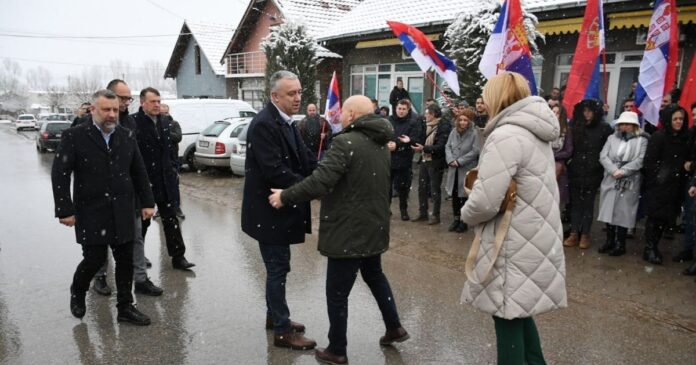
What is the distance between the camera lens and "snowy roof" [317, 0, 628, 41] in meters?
11.6

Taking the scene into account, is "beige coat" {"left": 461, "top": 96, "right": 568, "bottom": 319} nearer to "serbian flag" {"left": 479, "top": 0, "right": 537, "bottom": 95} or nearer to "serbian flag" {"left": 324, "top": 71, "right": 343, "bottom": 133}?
"serbian flag" {"left": 479, "top": 0, "right": 537, "bottom": 95}

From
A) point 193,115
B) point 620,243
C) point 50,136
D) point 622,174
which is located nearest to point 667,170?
point 622,174

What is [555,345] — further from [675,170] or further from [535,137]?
[675,170]

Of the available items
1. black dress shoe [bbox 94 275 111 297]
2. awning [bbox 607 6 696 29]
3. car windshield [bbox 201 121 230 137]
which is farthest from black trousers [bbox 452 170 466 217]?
car windshield [bbox 201 121 230 137]

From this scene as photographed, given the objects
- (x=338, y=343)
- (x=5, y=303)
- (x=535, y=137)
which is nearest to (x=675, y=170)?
(x=535, y=137)

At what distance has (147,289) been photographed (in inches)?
191

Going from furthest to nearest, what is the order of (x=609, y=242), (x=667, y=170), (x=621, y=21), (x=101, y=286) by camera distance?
(x=621, y=21) < (x=609, y=242) < (x=667, y=170) < (x=101, y=286)

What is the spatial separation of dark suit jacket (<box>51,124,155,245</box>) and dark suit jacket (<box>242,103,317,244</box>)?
1.16 meters

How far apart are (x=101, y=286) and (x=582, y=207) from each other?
5693 mm

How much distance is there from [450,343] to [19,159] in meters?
19.6

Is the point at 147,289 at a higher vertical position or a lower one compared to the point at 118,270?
lower

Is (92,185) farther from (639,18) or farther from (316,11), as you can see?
(316,11)

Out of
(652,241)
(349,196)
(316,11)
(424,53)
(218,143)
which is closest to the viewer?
(349,196)

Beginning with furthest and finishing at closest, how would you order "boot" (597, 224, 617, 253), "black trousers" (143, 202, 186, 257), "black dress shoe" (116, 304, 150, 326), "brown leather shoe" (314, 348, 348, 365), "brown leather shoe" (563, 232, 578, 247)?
"brown leather shoe" (563, 232, 578, 247), "boot" (597, 224, 617, 253), "black trousers" (143, 202, 186, 257), "black dress shoe" (116, 304, 150, 326), "brown leather shoe" (314, 348, 348, 365)
